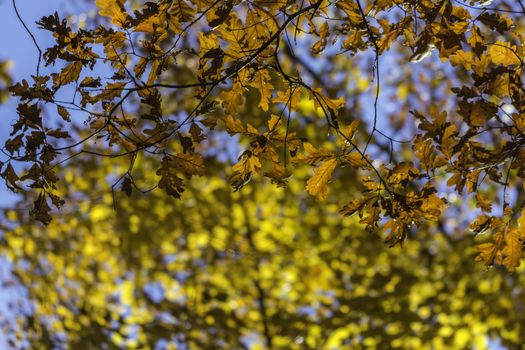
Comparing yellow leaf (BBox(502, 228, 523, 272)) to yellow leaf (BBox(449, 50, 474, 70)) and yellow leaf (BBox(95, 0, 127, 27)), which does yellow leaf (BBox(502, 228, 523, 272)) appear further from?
yellow leaf (BBox(95, 0, 127, 27))

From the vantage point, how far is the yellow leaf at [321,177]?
1.72m

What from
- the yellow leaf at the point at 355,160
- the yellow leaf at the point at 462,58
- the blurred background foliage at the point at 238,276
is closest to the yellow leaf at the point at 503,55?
the yellow leaf at the point at 462,58

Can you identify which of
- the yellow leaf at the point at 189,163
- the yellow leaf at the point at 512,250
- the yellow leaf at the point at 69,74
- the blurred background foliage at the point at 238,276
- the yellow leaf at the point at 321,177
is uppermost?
the blurred background foliage at the point at 238,276

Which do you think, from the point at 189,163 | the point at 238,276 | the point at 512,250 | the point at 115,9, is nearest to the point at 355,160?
the point at 189,163

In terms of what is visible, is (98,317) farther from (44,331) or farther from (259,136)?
(259,136)

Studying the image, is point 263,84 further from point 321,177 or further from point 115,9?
point 115,9

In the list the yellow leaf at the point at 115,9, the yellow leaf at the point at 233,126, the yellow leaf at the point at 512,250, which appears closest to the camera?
the yellow leaf at the point at 115,9

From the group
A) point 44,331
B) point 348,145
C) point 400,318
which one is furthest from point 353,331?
point 348,145

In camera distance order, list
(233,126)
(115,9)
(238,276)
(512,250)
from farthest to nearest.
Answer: (238,276)
(512,250)
(233,126)
(115,9)

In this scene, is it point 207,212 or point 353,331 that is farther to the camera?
point 207,212

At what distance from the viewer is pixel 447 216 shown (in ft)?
21.1

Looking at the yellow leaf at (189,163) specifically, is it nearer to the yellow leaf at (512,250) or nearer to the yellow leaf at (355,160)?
the yellow leaf at (355,160)

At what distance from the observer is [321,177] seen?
1731 mm

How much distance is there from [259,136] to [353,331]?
3396 mm
